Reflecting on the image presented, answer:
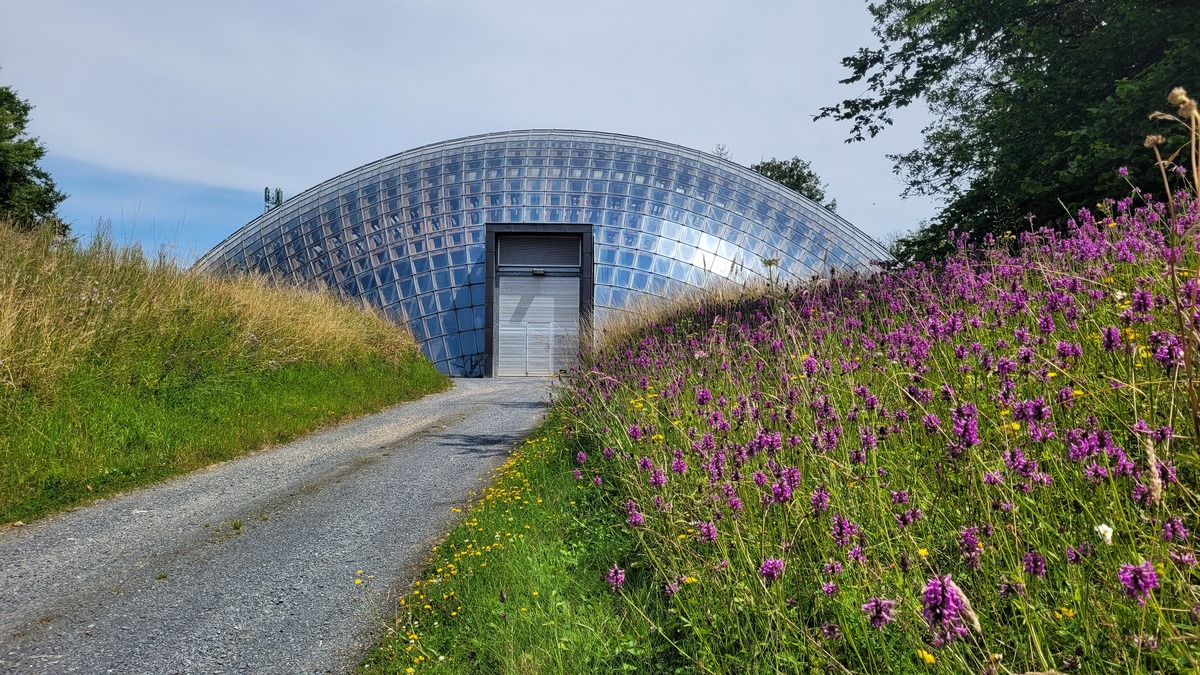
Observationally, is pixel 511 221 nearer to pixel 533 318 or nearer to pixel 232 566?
pixel 533 318

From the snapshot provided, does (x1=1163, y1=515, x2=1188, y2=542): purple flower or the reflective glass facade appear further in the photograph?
the reflective glass facade

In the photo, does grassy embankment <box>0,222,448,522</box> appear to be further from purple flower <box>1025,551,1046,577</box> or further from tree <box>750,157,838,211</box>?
tree <box>750,157,838,211</box>

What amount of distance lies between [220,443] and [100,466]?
1.61 meters

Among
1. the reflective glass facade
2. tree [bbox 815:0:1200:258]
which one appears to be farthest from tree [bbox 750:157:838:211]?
tree [bbox 815:0:1200:258]

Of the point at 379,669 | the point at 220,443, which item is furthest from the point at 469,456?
the point at 379,669

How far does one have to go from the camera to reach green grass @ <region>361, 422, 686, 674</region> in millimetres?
3510

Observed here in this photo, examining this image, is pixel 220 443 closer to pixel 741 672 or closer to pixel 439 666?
pixel 439 666

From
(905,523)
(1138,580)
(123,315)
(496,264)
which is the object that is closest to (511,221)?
(496,264)

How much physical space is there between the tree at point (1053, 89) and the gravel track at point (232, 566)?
940 centimetres

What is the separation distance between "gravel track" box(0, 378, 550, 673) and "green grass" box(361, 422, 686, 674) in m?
0.31

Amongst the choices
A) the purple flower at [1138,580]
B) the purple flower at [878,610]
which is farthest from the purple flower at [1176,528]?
the purple flower at [878,610]

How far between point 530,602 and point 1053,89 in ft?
38.7

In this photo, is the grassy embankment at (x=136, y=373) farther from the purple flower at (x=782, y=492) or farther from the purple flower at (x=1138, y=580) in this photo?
the purple flower at (x=1138, y=580)

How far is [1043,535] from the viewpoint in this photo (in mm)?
2906
